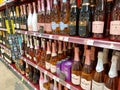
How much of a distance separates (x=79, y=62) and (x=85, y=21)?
38 centimetres

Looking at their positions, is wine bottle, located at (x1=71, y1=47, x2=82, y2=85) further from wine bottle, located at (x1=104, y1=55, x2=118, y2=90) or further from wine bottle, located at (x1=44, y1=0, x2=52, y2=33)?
wine bottle, located at (x1=44, y1=0, x2=52, y2=33)

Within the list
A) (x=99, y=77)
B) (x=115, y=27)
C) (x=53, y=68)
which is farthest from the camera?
(x=53, y=68)

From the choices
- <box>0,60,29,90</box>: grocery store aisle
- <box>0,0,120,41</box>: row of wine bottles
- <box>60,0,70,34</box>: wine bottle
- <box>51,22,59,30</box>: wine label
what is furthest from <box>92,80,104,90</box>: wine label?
<box>0,60,29,90</box>: grocery store aisle

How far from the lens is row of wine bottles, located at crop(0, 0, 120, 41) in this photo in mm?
832

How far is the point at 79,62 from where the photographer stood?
3.72ft

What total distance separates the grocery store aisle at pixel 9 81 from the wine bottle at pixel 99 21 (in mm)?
1664

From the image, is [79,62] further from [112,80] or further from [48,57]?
[48,57]

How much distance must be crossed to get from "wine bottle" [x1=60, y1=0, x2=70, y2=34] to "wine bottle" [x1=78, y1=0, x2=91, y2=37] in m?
0.22

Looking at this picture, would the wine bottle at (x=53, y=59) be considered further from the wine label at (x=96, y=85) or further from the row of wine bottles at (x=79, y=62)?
the wine label at (x=96, y=85)

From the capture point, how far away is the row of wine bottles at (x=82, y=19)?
0.83 metres

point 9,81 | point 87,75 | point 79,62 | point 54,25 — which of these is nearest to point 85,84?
point 87,75

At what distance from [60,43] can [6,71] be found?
197 centimetres

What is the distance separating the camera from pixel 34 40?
70.1 inches

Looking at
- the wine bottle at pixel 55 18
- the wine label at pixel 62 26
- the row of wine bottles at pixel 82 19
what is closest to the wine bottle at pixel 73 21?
the row of wine bottles at pixel 82 19
